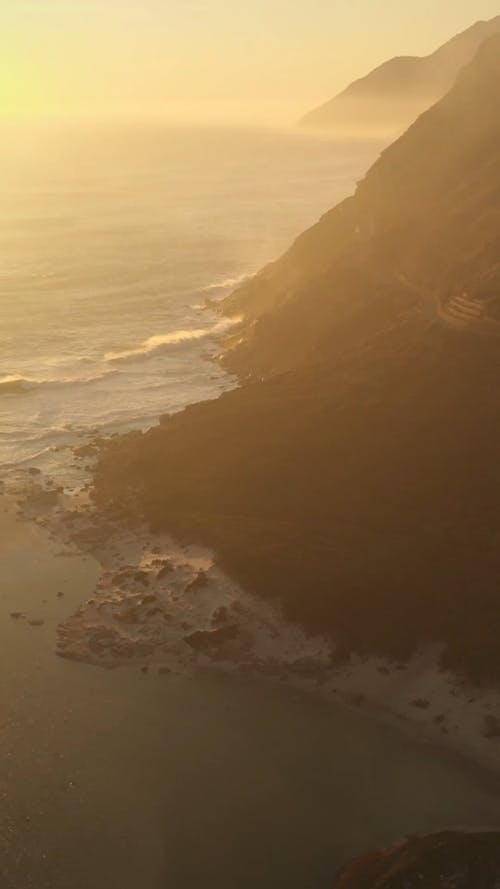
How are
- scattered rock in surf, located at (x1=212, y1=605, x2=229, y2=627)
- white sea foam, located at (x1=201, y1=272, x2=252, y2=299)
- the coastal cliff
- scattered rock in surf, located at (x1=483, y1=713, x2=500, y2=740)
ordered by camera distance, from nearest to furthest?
scattered rock in surf, located at (x1=483, y1=713, x2=500, y2=740) → the coastal cliff → scattered rock in surf, located at (x1=212, y1=605, x2=229, y2=627) → white sea foam, located at (x1=201, y1=272, x2=252, y2=299)

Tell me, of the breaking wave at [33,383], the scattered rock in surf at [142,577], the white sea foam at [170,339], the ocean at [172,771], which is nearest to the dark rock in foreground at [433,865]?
the ocean at [172,771]

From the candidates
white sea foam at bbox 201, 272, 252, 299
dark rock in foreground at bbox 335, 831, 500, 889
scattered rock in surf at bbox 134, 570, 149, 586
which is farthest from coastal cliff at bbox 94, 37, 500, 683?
white sea foam at bbox 201, 272, 252, 299

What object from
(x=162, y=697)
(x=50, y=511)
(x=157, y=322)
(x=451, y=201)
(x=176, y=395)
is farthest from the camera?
(x=157, y=322)

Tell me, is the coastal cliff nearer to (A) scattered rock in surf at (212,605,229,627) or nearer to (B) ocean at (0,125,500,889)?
(A) scattered rock in surf at (212,605,229,627)

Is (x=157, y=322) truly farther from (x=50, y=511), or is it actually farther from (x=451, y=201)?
(x=50, y=511)

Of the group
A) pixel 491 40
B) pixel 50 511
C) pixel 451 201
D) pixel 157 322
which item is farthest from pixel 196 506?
pixel 491 40
